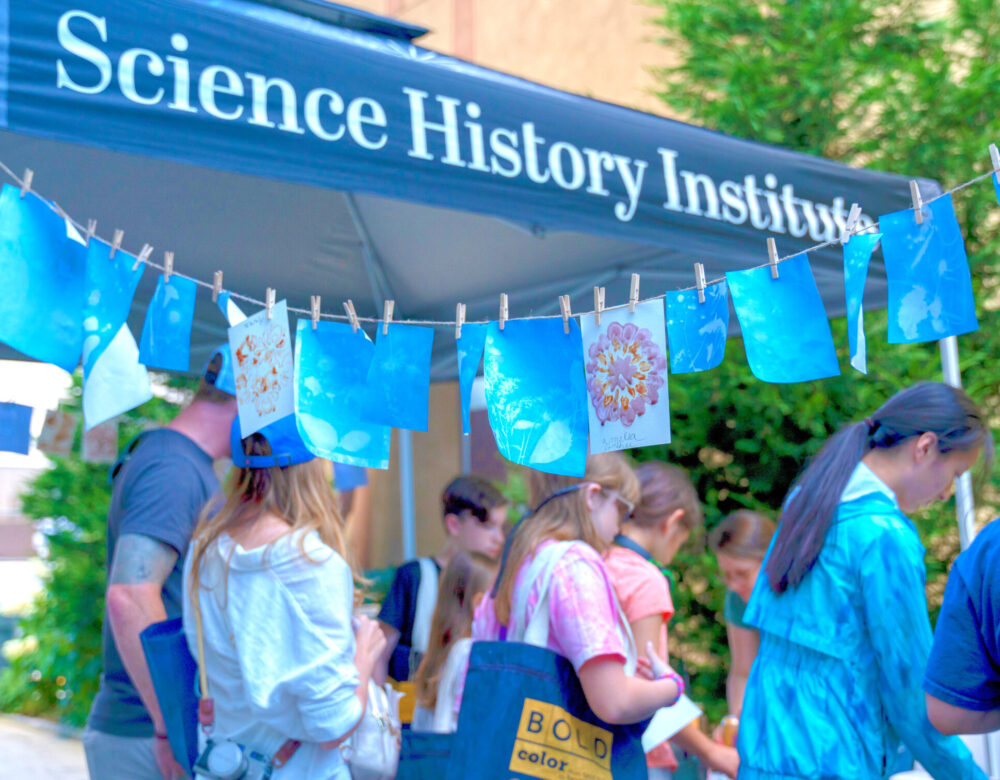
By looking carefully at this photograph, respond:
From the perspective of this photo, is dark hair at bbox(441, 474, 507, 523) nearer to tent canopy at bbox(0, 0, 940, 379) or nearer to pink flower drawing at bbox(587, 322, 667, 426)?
tent canopy at bbox(0, 0, 940, 379)

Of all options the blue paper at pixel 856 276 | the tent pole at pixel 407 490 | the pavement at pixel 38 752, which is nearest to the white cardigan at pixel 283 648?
the blue paper at pixel 856 276

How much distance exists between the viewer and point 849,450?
2.24 m

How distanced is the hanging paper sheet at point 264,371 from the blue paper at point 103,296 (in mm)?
226

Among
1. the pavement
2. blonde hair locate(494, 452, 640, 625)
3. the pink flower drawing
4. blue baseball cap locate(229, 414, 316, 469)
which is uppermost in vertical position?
the pink flower drawing

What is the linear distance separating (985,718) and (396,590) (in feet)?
7.48

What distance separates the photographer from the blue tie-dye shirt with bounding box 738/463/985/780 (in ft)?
6.49

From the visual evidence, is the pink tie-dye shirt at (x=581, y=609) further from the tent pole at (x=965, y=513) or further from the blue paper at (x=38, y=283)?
the tent pole at (x=965, y=513)

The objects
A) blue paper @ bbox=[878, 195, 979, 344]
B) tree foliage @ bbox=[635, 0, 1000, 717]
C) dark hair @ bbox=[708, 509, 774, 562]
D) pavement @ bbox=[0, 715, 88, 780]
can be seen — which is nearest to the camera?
blue paper @ bbox=[878, 195, 979, 344]

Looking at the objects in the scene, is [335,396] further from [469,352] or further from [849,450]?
[849,450]

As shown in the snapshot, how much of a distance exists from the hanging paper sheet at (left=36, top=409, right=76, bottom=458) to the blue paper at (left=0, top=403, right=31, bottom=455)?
56.3 inches

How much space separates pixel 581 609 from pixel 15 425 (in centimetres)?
135

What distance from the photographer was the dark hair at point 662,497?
117 inches

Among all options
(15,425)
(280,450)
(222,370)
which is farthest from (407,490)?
(280,450)

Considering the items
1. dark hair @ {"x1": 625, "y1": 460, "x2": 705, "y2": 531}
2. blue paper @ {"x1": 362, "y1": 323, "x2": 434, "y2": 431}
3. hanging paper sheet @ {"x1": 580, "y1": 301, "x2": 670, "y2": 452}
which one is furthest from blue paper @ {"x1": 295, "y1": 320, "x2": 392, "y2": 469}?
dark hair @ {"x1": 625, "y1": 460, "x2": 705, "y2": 531}
